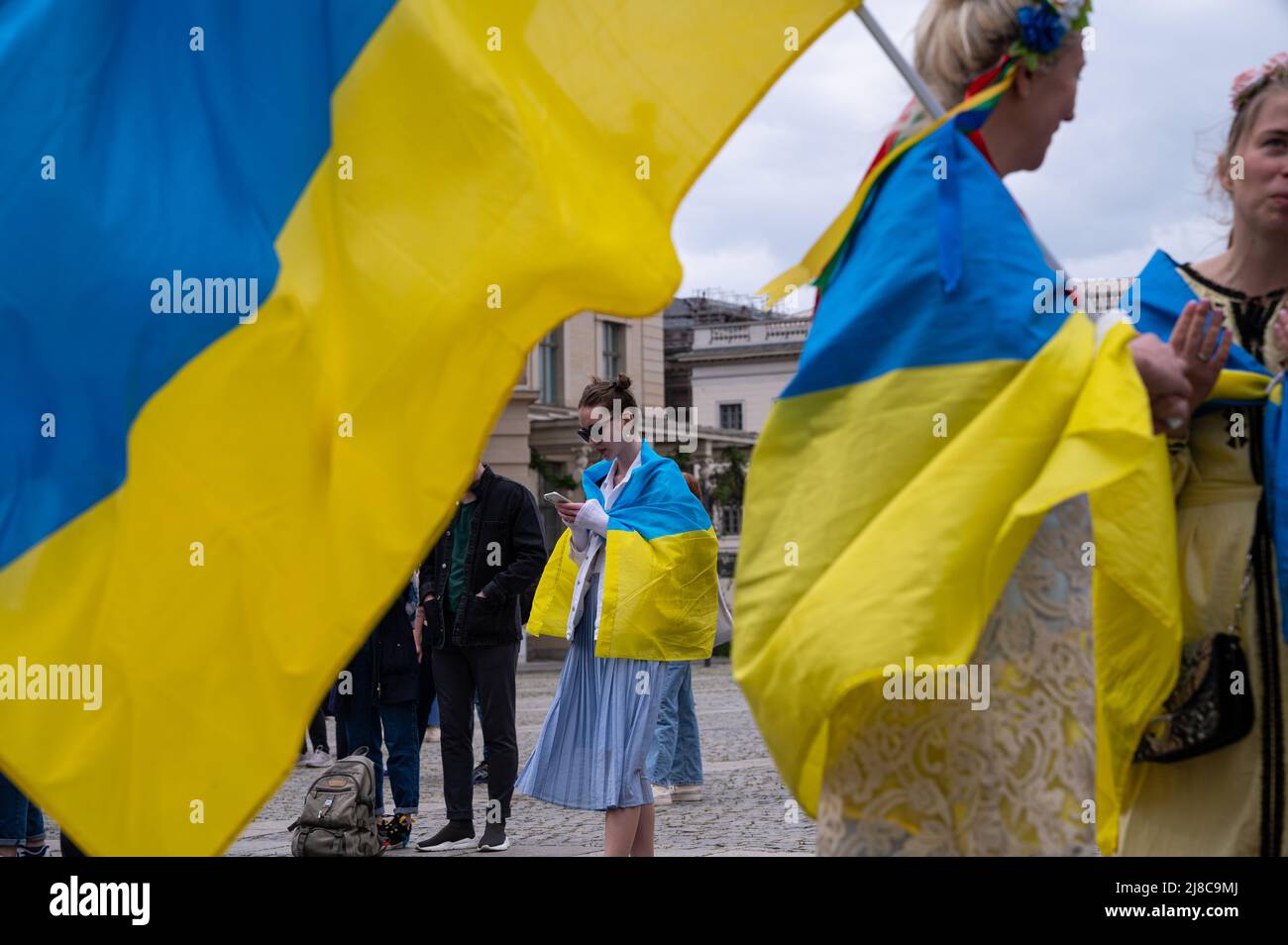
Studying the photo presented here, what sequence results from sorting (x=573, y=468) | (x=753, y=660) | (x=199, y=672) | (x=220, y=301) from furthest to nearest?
(x=573, y=468) < (x=220, y=301) < (x=199, y=672) < (x=753, y=660)

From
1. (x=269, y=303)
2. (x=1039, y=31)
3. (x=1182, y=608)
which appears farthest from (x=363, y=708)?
(x=1039, y=31)

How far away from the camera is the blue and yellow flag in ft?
25.8

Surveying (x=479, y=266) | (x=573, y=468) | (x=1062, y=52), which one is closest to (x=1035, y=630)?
(x=1062, y=52)

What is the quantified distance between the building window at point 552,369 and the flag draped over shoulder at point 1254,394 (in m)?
40.5

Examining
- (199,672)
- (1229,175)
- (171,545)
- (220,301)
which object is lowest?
(199,672)

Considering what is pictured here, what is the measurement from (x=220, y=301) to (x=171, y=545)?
1.78ft

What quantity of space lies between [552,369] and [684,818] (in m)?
35.5

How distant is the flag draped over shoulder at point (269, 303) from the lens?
3344 millimetres

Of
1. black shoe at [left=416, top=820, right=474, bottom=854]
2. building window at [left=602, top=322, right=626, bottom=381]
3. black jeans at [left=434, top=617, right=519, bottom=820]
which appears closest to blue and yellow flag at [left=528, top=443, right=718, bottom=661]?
black jeans at [left=434, top=617, right=519, bottom=820]

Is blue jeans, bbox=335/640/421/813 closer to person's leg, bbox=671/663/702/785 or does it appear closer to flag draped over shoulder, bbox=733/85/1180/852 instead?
person's leg, bbox=671/663/702/785

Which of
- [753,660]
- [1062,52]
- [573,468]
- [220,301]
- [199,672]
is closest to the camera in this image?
[753,660]
